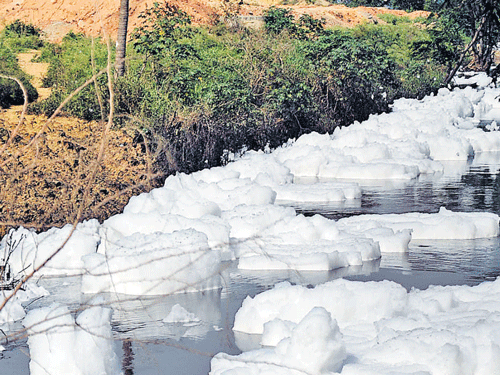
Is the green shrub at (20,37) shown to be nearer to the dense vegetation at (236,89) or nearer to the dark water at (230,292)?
the dense vegetation at (236,89)

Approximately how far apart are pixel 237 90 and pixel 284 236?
26.7 ft

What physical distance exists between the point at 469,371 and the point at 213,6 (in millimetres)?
45667

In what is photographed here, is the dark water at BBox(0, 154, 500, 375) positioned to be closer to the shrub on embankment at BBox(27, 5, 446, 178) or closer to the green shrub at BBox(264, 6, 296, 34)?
the shrub on embankment at BBox(27, 5, 446, 178)

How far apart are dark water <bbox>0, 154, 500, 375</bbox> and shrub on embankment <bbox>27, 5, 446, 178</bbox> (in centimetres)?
346

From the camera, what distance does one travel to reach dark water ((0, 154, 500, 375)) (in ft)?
17.1

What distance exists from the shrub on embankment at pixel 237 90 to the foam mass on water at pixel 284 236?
815 mm

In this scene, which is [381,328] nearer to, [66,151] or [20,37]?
[66,151]

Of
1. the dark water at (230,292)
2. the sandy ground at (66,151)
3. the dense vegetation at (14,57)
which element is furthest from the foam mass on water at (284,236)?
the dense vegetation at (14,57)

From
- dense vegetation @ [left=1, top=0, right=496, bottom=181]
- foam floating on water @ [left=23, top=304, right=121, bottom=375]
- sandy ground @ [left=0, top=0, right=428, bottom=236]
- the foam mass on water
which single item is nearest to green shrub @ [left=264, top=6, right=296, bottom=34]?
dense vegetation @ [left=1, top=0, right=496, bottom=181]

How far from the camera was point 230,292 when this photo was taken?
22.1 ft

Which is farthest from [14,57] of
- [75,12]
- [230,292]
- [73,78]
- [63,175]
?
[230,292]

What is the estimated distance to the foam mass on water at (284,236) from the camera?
4742 millimetres

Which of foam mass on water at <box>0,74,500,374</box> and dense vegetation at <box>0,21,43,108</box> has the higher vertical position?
dense vegetation at <box>0,21,43,108</box>

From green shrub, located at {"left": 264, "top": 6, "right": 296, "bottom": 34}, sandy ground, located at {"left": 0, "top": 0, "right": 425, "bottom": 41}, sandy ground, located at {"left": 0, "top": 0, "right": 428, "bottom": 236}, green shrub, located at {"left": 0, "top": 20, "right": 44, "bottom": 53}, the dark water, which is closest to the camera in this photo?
sandy ground, located at {"left": 0, "top": 0, "right": 428, "bottom": 236}
